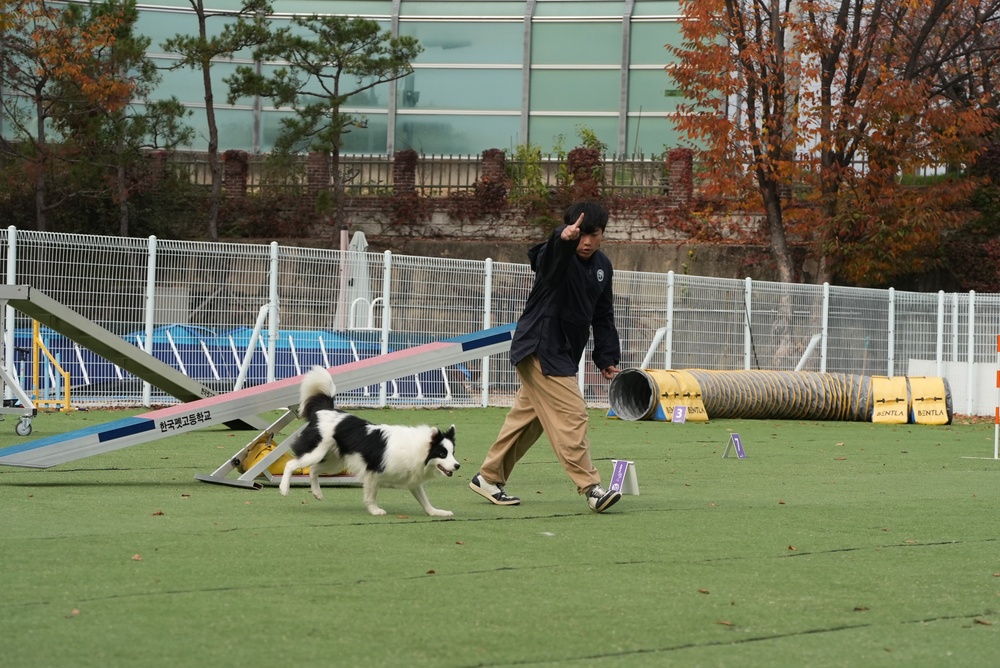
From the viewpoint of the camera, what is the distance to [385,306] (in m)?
18.6

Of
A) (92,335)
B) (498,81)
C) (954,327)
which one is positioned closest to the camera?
(92,335)

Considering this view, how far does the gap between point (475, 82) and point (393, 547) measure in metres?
Answer: 29.2

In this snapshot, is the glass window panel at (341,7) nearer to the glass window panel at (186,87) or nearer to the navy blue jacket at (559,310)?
the glass window panel at (186,87)

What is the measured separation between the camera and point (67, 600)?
179 inches

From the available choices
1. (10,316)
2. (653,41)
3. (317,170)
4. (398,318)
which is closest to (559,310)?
(10,316)

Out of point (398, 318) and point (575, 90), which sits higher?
point (575, 90)

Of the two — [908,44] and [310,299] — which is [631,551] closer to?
[310,299]

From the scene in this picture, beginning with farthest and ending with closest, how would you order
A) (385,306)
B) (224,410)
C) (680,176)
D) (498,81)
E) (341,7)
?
(341,7)
(498,81)
(680,176)
(385,306)
(224,410)

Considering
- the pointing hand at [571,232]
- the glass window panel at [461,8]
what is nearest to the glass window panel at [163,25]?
the glass window panel at [461,8]

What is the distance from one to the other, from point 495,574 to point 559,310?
2544 millimetres

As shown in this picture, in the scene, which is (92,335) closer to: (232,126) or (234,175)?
(234,175)

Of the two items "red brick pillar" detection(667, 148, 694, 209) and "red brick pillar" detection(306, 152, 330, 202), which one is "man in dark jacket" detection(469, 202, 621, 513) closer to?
→ "red brick pillar" detection(667, 148, 694, 209)

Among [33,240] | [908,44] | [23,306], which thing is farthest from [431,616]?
[908,44]

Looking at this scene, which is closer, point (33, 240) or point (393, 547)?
point (393, 547)
